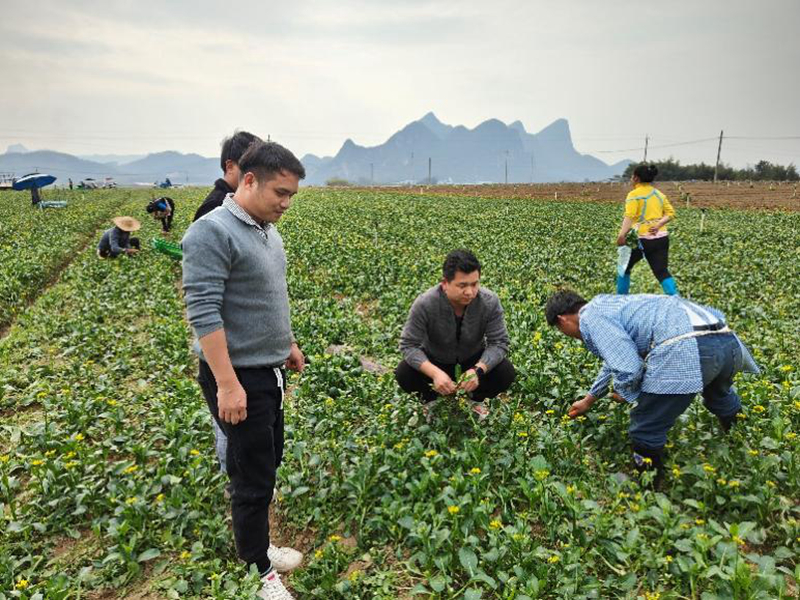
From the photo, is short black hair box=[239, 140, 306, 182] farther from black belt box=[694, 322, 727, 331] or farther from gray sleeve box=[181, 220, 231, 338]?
black belt box=[694, 322, 727, 331]

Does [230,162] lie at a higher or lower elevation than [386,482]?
higher

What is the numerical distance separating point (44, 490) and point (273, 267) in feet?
8.55

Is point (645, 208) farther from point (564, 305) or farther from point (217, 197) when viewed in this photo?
point (217, 197)

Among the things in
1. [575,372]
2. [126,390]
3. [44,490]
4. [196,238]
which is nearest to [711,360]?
[575,372]

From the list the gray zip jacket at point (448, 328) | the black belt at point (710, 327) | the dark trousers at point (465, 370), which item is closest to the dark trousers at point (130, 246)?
the dark trousers at point (465, 370)

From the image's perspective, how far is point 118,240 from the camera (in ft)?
38.4

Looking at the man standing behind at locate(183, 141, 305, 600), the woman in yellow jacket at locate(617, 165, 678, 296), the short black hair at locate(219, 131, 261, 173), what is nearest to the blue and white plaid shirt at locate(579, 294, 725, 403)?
the man standing behind at locate(183, 141, 305, 600)

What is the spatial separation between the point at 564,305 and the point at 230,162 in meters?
2.56

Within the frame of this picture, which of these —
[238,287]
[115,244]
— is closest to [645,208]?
[238,287]

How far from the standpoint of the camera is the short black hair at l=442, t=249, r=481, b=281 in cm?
370

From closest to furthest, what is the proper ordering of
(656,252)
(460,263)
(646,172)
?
(460,263), (646,172), (656,252)

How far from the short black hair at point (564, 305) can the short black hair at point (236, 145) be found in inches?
94.7

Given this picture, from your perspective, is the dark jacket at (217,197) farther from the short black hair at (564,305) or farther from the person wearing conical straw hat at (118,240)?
the person wearing conical straw hat at (118,240)

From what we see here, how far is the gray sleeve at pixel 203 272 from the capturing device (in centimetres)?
223
